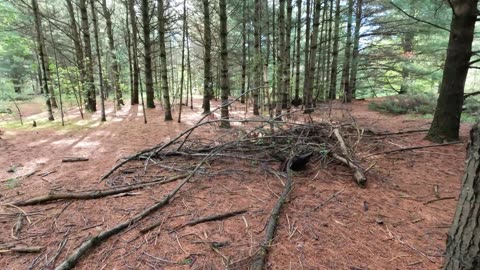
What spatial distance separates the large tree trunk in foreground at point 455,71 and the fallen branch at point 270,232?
3842 millimetres

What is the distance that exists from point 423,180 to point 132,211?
12.9ft

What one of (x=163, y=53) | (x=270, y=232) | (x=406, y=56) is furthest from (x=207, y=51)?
(x=406, y=56)

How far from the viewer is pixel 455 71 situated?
4.90 meters

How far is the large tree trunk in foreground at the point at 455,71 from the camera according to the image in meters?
4.74

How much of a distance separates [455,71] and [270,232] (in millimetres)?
5016

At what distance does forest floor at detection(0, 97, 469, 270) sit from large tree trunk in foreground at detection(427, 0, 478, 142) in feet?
1.61

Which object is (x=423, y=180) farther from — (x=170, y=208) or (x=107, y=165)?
(x=107, y=165)

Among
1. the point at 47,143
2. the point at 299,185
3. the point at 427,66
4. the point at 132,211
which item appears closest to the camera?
the point at 132,211

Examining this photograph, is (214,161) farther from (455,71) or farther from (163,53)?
(163,53)

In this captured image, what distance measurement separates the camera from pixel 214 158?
14.9 feet

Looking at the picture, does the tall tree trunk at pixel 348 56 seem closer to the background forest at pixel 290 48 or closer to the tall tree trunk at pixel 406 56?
the background forest at pixel 290 48

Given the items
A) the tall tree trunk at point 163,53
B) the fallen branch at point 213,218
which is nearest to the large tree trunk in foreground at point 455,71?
the fallen branch at point 213,218

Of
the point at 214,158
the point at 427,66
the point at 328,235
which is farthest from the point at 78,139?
the point at 427,66

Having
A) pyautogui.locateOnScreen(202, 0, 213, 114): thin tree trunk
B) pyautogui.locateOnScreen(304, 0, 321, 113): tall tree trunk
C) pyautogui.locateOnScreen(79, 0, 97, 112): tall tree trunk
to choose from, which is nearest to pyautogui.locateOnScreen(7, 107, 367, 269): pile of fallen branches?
pyautogui.locateOnScreen(304, 0, 321, 113): tall tree trunk
